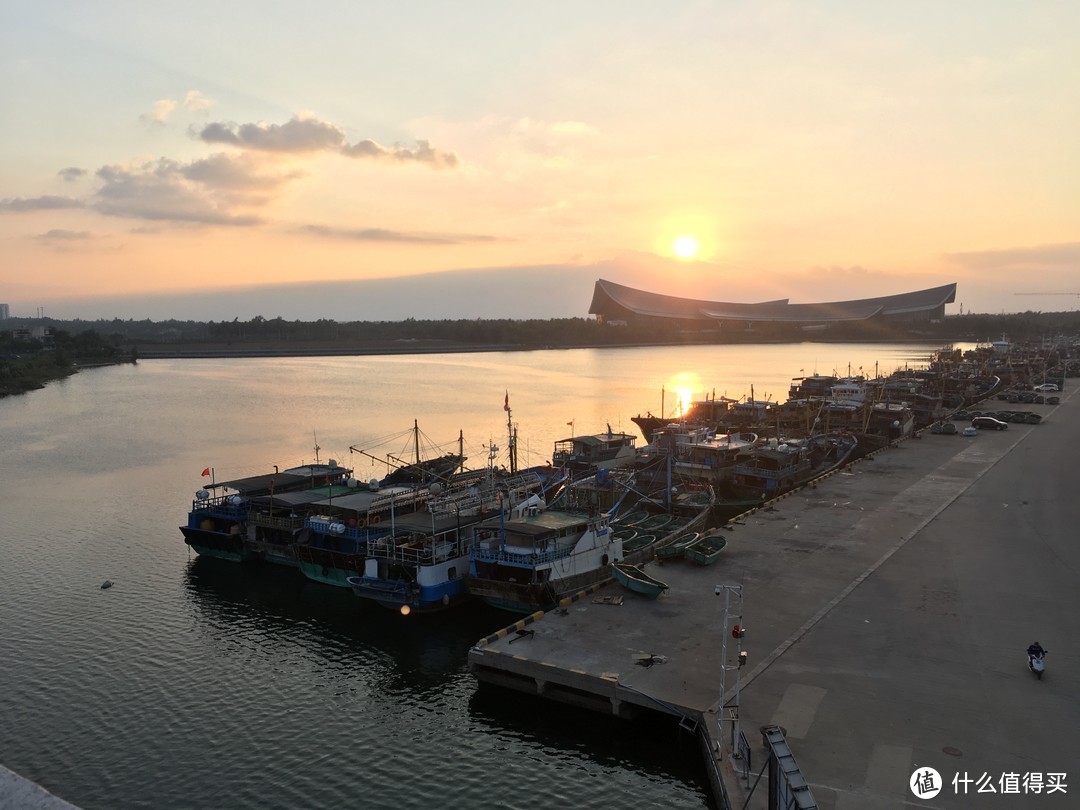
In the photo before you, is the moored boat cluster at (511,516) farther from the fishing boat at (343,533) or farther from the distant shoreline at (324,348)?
the distant shoreline at (324,348)

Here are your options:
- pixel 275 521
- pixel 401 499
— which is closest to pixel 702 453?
Answer: pixel 401 499

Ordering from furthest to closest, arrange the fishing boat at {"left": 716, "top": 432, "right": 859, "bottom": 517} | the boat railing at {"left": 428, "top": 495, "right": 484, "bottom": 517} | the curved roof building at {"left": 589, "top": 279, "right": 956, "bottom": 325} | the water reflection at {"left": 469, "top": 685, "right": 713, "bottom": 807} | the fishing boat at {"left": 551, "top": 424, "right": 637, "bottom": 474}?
the curved roof building at {"left": 589, "top": 279, "right": 956, "bottom": 325} < the fishing boat at {"left": 551, "top": 424, "right": 637, "bottom": 474} < the fishing boat at {"left": 716, "top": 432, "right": 859, "bottom": 517} < the boat railing at {"left": 428, "top": 495, "right": 484, "bottom": 517} < the water reflection at {"left": 469, "top": 685, "right": 713, "bottom": 807}

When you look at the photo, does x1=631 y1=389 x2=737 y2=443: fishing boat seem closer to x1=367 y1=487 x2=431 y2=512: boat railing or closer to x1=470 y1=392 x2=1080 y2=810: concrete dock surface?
x1=470 y1=392 x2=1080 y2=810: concrete dock surface

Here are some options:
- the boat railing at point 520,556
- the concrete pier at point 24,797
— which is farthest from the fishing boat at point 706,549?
the concrete pier at point 24,797

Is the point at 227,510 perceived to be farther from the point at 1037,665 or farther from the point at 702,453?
the point at 1037,665

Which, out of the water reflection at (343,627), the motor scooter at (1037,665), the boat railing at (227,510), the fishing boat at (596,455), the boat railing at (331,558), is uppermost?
the fishing boat at (596,455)

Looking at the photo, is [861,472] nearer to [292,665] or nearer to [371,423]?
[292,665]

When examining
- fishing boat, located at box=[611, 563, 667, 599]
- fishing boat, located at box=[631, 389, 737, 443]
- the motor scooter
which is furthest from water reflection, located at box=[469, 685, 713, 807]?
fishing boat, located at box=[631, 389, 737, 443]
